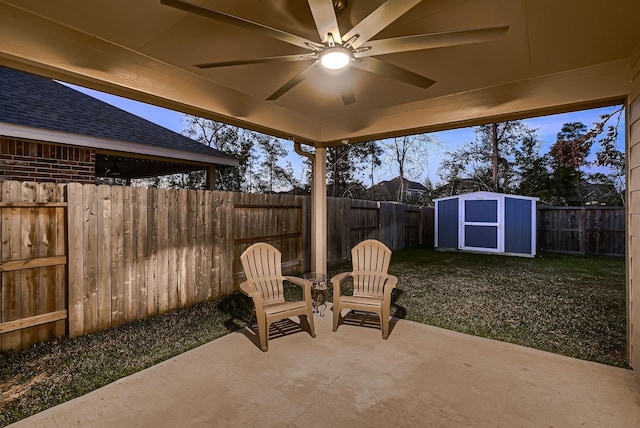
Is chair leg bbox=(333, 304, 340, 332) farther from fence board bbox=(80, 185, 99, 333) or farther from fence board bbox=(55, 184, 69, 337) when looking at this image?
fence board bbox=(55, 184, 69, 337)

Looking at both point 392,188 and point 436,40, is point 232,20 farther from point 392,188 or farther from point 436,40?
point 392,188

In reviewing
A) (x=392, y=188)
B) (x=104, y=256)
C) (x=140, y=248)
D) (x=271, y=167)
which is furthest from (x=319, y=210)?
(x=392, y=188)

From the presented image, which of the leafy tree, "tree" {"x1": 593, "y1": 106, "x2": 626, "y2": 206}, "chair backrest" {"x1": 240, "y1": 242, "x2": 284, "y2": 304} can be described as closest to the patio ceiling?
"chair backrest" {"x1": 240, "y1": 242, "x2": 284, "y2": 304}

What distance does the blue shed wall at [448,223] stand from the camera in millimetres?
9180

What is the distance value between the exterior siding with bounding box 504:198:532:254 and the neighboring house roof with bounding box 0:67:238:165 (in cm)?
737

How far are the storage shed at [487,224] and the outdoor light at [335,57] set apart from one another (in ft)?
26.0

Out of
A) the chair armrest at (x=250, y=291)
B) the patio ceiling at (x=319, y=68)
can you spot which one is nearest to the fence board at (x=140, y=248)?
the patio ceiling at (x=319, y=68)

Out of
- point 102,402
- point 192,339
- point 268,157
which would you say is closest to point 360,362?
point 192,339

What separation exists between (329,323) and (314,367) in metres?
1.01

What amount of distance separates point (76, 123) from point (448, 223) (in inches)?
355

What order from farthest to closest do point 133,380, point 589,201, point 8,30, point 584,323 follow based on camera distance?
point 589,201, point 584,323, point 133,380, point 8,30

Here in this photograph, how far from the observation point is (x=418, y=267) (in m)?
6.66

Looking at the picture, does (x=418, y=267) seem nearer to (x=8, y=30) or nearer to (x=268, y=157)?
(x=8, y=30)

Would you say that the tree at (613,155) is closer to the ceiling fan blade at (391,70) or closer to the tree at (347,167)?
the ceiling fan blade at (391,70)
